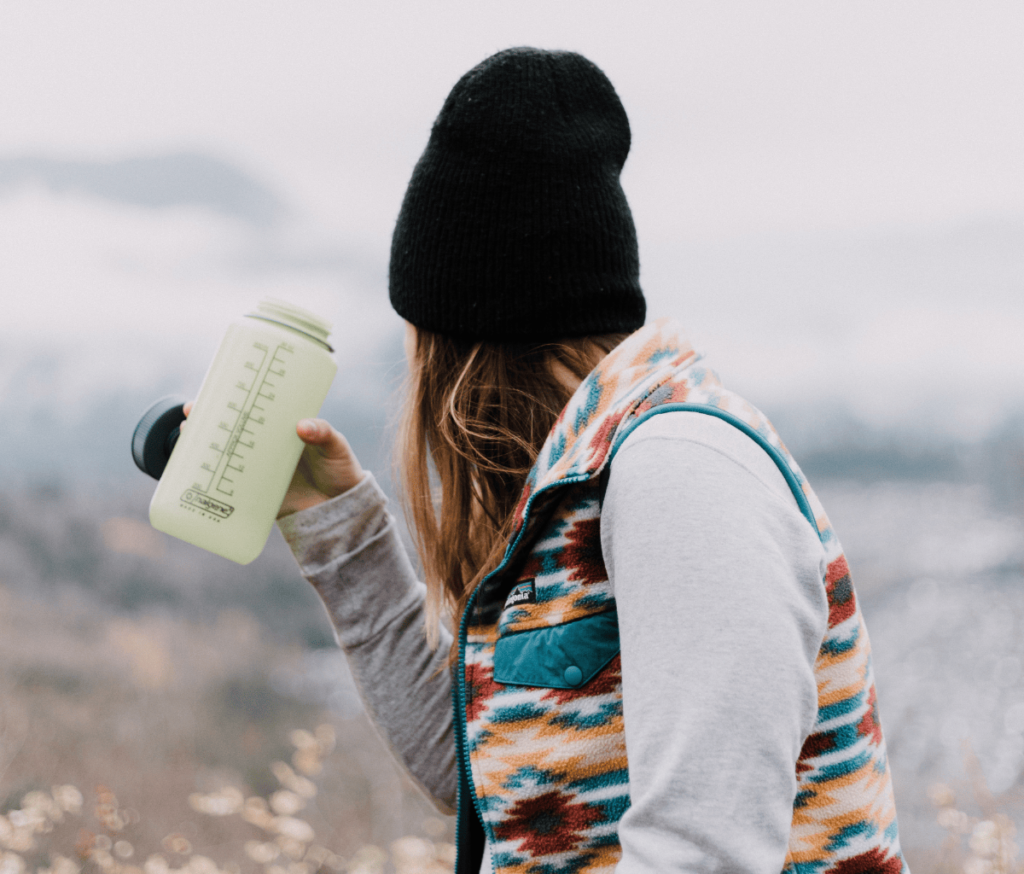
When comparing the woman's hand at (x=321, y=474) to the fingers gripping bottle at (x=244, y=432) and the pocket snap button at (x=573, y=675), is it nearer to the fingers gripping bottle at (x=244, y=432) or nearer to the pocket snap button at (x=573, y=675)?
the fingers gripping bottle at (x=244, y=432)

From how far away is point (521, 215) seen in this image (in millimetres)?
802

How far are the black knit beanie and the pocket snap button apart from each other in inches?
14.1

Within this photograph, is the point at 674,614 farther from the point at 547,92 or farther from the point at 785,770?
the point at 547,92

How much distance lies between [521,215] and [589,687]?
49 centimetres

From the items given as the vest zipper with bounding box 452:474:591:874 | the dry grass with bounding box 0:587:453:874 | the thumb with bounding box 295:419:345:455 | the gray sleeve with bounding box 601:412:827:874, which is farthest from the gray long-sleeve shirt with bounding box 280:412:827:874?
the dry grass with bounding box 0:587:453:874

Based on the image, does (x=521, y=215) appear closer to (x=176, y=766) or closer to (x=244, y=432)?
(x=244, y=432)

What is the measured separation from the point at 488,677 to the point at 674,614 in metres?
0.24

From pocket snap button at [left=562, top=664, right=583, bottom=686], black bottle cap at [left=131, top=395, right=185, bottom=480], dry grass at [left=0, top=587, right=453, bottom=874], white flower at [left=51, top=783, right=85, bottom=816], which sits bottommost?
dry grass at [left=0, top=587, right=453, bottom=874]

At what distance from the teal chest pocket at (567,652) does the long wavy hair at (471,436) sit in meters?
0.13

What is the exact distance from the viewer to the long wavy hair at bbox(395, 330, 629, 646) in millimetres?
820

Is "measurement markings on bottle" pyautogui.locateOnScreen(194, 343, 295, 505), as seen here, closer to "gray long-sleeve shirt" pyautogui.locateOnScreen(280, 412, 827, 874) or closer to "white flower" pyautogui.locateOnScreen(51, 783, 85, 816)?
"gray long-sleeve shirt" pyautogui.locateOnScreen(280, 412, 827, 874)

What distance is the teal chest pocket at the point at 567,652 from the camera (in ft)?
2.04

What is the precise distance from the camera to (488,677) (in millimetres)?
682

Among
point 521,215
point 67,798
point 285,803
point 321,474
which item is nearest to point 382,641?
point 321,474
